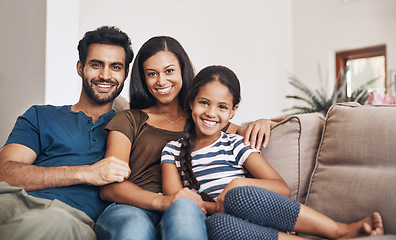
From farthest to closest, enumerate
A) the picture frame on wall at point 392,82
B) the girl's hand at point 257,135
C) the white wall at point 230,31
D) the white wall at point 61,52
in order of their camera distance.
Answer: the picture frame on wall at point 392,82 < the white wall at point 230,31 < the white wall at point 61,52 < the girl's hand at point 257,135

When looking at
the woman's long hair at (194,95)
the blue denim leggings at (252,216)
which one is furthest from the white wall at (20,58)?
the blue denim leggings at (252,216)

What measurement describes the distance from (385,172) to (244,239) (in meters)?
0.53

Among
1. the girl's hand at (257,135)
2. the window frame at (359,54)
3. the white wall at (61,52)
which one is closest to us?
the girl's hand at (257,135)

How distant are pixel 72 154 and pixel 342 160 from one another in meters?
1.09

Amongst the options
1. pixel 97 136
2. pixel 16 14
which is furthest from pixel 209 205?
pixel 16 14

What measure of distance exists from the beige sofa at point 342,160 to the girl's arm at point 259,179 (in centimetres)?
12

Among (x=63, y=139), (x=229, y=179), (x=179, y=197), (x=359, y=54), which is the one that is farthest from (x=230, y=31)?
(x=179, y=197)

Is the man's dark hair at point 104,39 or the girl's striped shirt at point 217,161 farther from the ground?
the man's dark hair at point 104,39

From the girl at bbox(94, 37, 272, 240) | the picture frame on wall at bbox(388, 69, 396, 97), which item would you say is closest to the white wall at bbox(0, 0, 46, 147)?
the girl at bbox(94, 37, 272, 240)

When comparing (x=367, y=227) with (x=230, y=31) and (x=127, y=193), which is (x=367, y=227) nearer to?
(x=127, y=193)

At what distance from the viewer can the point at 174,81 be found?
5.68 ft

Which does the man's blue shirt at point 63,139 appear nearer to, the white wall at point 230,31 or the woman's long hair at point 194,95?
the woman's long hair at point 194,95

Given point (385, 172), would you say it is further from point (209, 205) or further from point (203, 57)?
point (203, 57)

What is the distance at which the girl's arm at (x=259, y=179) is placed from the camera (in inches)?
50.5
